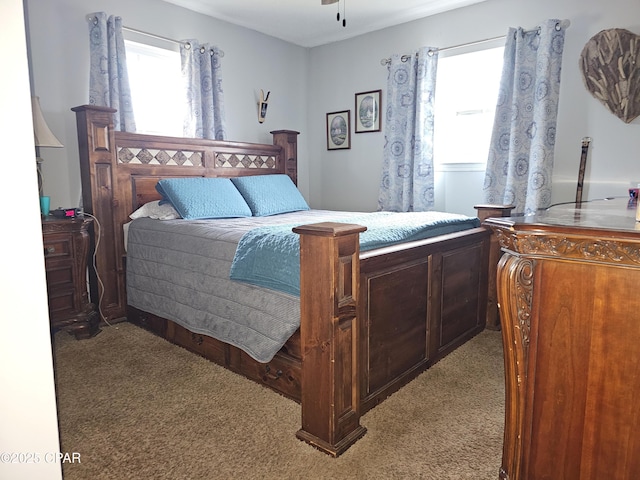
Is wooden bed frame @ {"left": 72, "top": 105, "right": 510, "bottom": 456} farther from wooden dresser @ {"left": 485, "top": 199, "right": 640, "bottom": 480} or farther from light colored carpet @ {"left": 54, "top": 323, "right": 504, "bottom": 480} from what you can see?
wooden dresser @ {"left": 485, "top": 199, "right": 640, "bottom": 480}

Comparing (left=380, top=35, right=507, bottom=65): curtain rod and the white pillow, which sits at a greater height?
(left=380, top=35, right=507, bottom=65): curtain rod

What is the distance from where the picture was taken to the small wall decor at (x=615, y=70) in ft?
9.83

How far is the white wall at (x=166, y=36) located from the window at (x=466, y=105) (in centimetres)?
166

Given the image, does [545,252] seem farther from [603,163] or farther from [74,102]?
[74,102]

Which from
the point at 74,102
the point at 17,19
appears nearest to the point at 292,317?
the point at 17,19

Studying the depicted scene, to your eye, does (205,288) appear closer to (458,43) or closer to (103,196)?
(103,196)

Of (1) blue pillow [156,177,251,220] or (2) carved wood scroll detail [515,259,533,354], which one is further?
(1) blue pillow [156,177,251,220]

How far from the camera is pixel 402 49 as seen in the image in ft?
13.6

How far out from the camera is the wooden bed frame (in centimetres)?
159

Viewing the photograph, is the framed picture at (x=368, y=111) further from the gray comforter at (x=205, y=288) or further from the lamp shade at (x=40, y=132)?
the lamp shade at (x=40, y=132)

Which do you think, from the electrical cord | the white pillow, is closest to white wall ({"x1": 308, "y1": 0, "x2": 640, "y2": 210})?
the white pillow

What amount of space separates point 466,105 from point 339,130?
1.39 m

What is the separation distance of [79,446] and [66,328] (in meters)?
1.30

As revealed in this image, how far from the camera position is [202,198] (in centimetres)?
306
